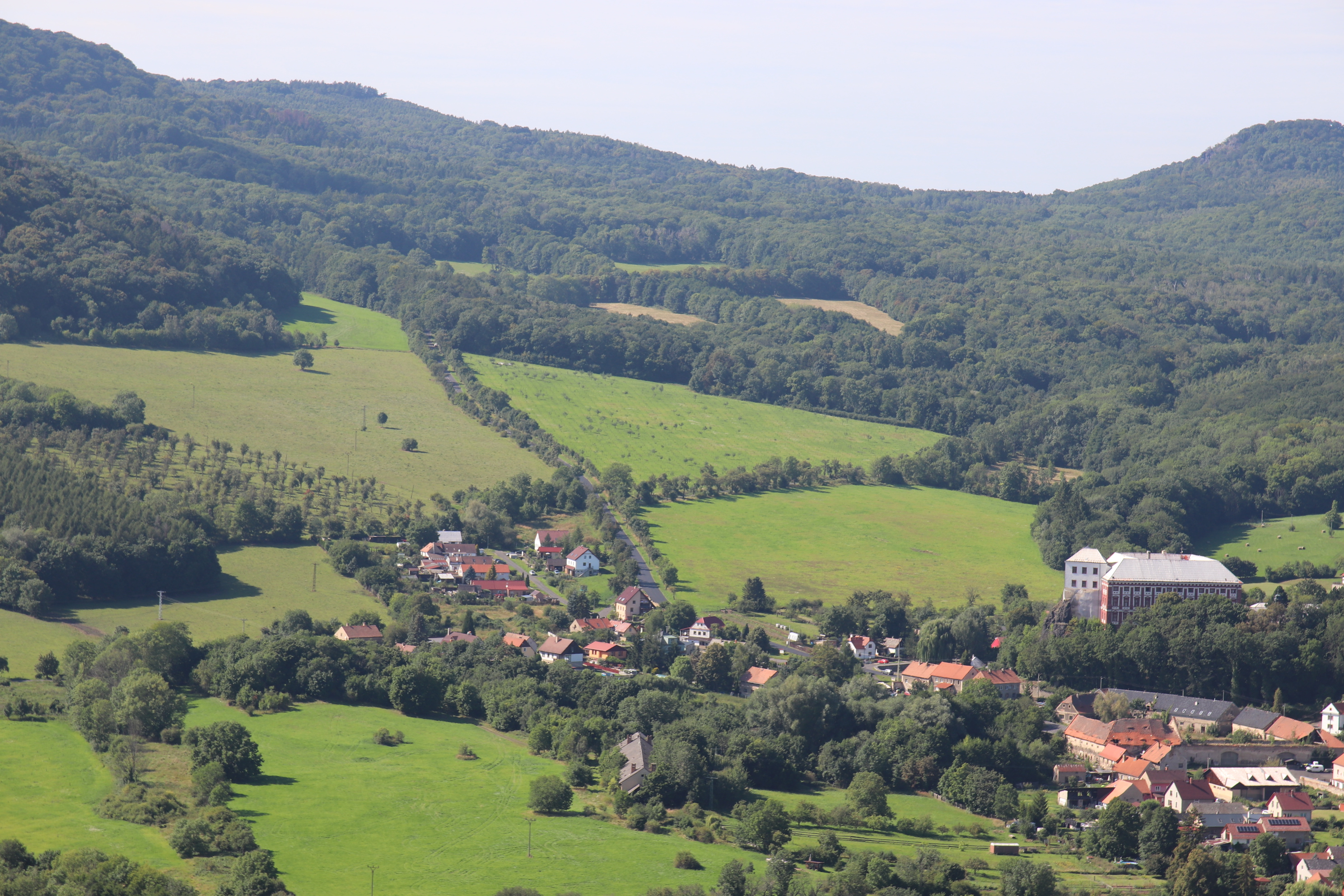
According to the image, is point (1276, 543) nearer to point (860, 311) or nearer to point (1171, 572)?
point (1171, 572)

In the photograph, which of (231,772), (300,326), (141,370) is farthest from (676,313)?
(231,772)

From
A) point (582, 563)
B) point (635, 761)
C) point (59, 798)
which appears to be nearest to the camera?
point (59, 798)

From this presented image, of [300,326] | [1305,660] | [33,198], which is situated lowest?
[1305,660]

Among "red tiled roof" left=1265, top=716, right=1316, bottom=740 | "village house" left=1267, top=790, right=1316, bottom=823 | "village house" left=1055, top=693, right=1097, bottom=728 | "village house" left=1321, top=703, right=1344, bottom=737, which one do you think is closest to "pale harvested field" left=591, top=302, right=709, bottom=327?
"village house" left=1055, top=693, right=1097, bottom=728

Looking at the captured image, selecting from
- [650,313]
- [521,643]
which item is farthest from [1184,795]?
[650,313]

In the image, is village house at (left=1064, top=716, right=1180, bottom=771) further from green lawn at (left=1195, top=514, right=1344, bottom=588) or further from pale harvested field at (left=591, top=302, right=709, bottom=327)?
pale harvested field at (left=591, top=302, right=709, bottom=327)

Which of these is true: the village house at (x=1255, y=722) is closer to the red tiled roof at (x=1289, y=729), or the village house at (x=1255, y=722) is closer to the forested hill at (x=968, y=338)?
the red tiled roof at (x=1289, y=729)

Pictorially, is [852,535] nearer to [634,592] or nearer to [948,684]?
[634,592]
